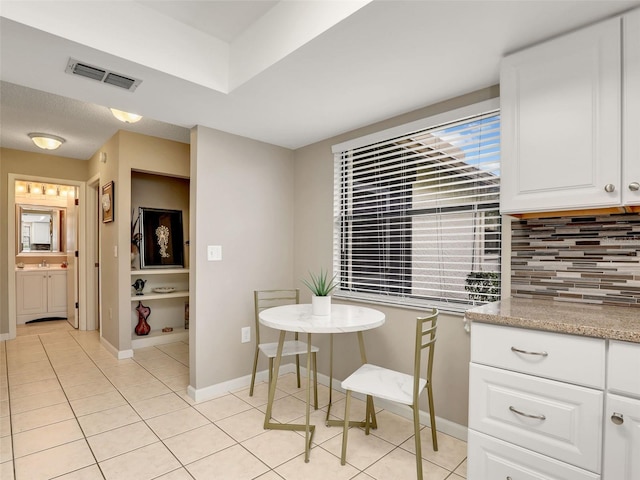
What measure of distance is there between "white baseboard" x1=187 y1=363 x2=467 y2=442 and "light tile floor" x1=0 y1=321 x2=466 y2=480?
6cm

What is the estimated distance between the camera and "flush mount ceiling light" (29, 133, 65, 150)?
3881 mm

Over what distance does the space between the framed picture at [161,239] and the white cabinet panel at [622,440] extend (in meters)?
4.44

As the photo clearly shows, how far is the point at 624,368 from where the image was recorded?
1.17 m

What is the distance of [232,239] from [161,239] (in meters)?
1.98

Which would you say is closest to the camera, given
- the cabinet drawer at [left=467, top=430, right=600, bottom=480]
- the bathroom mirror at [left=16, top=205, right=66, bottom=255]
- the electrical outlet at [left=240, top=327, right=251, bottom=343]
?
the cabinet drawer at [left=467, top=430, right=600, bottom=480]

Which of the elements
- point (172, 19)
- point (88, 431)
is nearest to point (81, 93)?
point (172, 19)

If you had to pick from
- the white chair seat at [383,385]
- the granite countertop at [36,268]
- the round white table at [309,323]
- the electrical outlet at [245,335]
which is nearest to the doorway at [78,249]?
the granite countertop at [36,268]

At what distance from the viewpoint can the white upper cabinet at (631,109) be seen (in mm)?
1371

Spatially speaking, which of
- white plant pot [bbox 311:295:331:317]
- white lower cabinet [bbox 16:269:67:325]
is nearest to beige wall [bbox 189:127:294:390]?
white plant pot [bbox 311:295:331:317]

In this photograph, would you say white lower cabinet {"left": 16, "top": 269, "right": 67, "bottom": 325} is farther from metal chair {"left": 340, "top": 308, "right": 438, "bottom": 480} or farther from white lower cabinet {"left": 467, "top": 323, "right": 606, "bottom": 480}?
white lower cabinet {"left": 467, "top": 323, "right": 606, "bottom": 480}

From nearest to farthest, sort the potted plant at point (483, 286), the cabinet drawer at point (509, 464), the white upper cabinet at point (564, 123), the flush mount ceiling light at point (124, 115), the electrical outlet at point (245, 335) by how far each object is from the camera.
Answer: the cabinet drawer at point (509, 464), the white upper cabinet at point (564, 123), the potted plant at point (483, 286), the flush mount ceiling light at point (124, 115), the electrical outlet at point (245, 335)

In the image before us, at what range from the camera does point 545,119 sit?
1.60 metres

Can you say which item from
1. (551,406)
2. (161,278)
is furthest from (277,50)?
(161,278)

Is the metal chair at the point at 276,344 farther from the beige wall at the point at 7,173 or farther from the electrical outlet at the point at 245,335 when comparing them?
the beige wall at the point at 7,173
